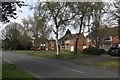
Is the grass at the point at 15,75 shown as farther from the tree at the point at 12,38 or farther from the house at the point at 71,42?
the tree at the point at 12,38

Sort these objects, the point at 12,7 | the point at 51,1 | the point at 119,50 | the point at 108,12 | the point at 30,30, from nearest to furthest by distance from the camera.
→ 1. the point at 12,7
2. the point at 108,12
3. the point at 51,1
4. the point at 119,50
5. the point at 30,30

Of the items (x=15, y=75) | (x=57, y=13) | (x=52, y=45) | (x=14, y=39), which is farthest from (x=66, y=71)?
(x=52, y=45)

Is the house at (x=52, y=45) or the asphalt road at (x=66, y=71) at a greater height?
the house at (x=52, y=45)

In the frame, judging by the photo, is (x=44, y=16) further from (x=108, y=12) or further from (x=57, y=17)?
(x=108, y=12)

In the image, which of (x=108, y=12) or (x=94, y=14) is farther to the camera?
(x=94, y=14)

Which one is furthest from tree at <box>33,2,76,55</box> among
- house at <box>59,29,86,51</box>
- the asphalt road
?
house at <box>59,29,86,51</box>

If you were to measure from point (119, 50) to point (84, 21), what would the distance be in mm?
7687

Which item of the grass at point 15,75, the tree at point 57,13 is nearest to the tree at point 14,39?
the tree at point 57,13

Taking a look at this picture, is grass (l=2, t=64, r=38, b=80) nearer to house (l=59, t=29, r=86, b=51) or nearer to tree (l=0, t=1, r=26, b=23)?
tree (l=0, t=1, r=26, b=23)

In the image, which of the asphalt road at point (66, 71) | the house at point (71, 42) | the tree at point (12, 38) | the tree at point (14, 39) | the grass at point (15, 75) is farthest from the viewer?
the tree at point (12, 38)

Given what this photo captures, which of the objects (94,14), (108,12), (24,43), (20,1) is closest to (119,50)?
(94,14)

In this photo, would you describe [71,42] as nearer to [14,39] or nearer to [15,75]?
[14,39]

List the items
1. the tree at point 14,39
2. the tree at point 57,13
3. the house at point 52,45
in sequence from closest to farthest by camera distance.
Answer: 1. the tree at point 57,13
2. the tree at point 14,39
3. the house at point 52,45

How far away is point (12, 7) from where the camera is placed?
21.0 meters
